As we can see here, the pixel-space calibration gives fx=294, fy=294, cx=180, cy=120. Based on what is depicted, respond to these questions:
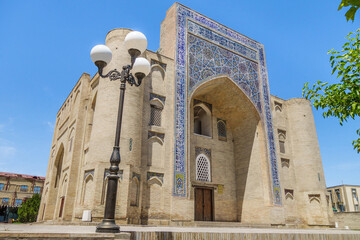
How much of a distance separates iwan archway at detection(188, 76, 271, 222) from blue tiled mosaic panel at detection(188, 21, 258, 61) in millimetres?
1895

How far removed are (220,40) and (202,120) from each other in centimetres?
391

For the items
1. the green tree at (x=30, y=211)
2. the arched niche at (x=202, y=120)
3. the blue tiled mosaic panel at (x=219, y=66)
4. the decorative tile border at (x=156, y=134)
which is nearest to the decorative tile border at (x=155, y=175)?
the decorative tile border at (x=156, y=134)

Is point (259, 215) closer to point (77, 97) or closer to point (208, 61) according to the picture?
point (208, 61)

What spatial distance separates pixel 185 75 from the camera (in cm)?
1200

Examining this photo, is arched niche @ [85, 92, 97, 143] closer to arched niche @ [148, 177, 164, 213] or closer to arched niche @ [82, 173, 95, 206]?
arched niche @ [82, 173, 95, 206]

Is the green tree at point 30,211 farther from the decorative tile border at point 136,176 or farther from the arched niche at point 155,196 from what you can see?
the decorative tile border at point 136,176

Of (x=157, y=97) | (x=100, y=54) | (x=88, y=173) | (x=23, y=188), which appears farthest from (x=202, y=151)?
(x=23, y=188)

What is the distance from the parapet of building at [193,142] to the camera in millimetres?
9789

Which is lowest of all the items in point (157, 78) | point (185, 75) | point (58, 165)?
point (58, 165)

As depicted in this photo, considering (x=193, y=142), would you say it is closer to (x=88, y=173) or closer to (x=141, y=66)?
(x=88, y=173)

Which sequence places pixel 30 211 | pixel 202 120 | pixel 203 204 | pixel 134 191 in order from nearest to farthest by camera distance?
pixel 134 191 → pixel 203 204 → pixel 202 120 → pixel 30 211

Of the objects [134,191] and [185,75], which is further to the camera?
[185,75]

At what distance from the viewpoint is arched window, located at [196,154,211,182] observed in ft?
42.1

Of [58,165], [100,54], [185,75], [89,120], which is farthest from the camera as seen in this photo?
[58,165]
